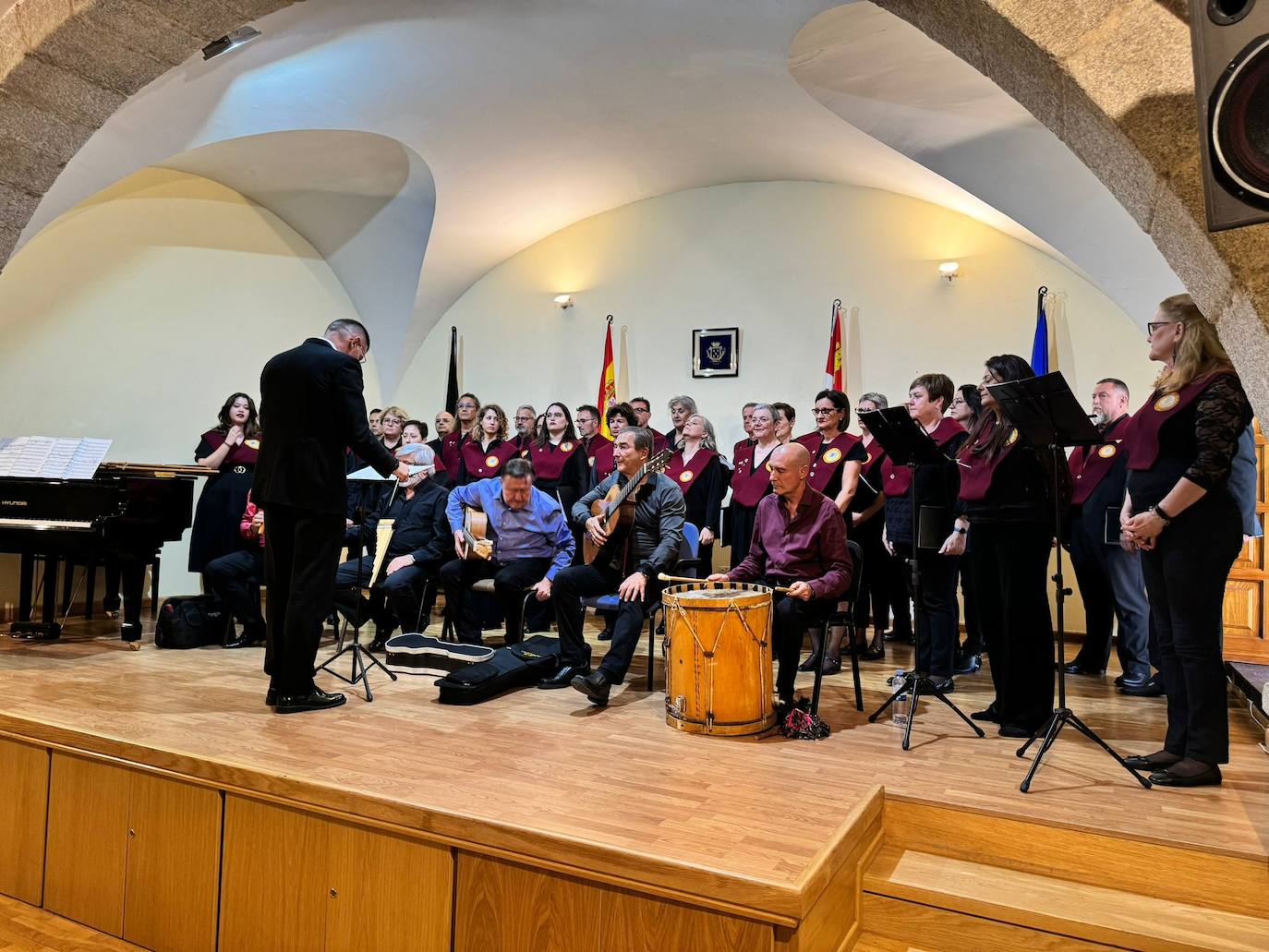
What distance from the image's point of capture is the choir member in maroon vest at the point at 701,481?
5.66 metres

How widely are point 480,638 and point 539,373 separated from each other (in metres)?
4.04

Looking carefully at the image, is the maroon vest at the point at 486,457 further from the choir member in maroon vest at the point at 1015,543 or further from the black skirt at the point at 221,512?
the choir member in maroon vest at the point at 1015,543

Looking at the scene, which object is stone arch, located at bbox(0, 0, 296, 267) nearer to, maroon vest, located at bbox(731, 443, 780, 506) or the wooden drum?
the wooden drum

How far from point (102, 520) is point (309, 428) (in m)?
2.15

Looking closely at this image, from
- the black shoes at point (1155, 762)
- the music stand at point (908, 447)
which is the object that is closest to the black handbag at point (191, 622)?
the music stand at point (908, 447)

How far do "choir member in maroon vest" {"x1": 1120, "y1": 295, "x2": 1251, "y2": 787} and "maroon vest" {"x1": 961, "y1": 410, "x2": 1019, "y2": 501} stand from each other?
17.6 inches

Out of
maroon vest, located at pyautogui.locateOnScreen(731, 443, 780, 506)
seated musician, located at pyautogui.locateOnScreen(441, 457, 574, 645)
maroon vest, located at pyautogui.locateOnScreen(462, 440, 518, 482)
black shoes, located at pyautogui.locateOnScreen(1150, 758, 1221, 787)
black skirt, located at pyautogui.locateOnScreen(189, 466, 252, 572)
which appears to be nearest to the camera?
black shoes, located at pyautogui.locateOnScreen(1150, 758, 1221, 787)

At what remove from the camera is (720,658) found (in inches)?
120

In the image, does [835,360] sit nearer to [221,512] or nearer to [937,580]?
[937,580]

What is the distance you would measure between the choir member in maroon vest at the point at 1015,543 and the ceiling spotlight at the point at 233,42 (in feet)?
14.2

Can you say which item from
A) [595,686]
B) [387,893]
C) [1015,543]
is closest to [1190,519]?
[1015,543]

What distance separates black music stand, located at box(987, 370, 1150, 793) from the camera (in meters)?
2.56

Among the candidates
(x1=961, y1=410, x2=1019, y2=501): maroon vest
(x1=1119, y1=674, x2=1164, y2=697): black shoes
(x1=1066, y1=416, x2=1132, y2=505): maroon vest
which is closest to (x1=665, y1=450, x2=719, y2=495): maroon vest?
(x1=1066, y1=416, x2=1132, y2=505): maroon vest

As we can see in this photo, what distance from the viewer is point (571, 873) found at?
207 centimetres
